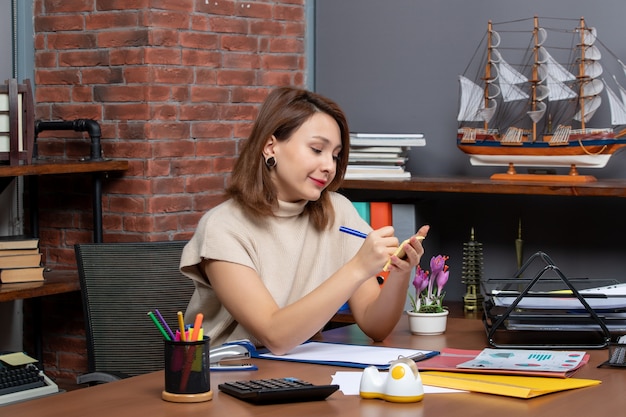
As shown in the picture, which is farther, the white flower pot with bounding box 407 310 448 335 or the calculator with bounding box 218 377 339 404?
the white flower pot with bounding box 407 310 448 335

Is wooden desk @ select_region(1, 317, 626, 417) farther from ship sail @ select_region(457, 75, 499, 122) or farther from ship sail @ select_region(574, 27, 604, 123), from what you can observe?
ship sail @ select_region(457, 75, 499, 122)

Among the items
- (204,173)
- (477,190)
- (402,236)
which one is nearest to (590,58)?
(477,190)

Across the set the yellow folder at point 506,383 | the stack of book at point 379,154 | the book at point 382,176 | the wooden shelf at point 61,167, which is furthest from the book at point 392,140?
the yellow folder at point 506,383

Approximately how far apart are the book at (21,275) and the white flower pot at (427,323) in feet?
4.55

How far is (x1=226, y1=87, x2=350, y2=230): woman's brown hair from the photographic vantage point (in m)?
2.29

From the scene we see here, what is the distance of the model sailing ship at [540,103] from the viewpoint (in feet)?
10.0

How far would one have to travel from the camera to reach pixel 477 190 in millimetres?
3041

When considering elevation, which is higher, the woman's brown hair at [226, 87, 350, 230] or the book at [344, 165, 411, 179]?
the woman's brown hair at [226, 87, 350, 230]

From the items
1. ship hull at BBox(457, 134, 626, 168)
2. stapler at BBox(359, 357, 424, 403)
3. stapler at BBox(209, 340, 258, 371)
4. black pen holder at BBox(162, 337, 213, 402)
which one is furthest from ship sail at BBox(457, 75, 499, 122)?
black pen holder at BBox(162, 337, 213, 402)

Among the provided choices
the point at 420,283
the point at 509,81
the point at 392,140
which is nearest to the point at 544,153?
the point at 509,81

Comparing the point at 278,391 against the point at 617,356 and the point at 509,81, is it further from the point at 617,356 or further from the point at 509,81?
the point at 509,81

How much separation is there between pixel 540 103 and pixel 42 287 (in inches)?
68.6

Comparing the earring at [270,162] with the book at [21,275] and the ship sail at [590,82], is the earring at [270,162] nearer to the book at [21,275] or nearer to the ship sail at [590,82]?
the book at [21,275]

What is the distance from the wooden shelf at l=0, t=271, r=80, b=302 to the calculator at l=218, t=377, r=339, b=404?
1422 millimetres
